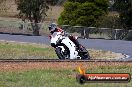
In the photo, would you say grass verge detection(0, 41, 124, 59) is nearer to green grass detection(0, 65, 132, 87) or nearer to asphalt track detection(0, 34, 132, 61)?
asphalt track detection(0, 34, 132, 61)

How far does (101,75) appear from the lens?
272 inches

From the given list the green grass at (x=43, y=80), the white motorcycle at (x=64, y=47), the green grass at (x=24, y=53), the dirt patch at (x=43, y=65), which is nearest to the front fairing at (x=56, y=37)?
the white motorcycle at (x=64, y=47)

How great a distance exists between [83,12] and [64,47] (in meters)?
28.7

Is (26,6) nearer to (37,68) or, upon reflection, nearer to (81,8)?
(81,8)

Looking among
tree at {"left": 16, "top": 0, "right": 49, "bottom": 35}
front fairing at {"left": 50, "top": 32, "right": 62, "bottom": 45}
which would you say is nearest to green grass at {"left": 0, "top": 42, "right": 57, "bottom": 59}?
front fairing at {"left": 50, "top": 32, "right": 62, "bottom": 45}

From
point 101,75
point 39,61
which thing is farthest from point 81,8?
point 101,75

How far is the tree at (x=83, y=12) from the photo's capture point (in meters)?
48.1

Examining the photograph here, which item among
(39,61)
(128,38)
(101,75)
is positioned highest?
(101,75)

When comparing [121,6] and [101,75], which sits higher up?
[101,75]

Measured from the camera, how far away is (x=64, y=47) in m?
20.3

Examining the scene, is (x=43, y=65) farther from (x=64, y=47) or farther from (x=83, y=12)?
(x=83, y=12)

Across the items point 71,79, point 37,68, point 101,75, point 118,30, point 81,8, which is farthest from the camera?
point 81,8

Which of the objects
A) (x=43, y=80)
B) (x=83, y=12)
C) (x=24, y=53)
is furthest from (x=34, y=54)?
(x=83, y=12)

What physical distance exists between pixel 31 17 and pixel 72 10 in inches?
218
